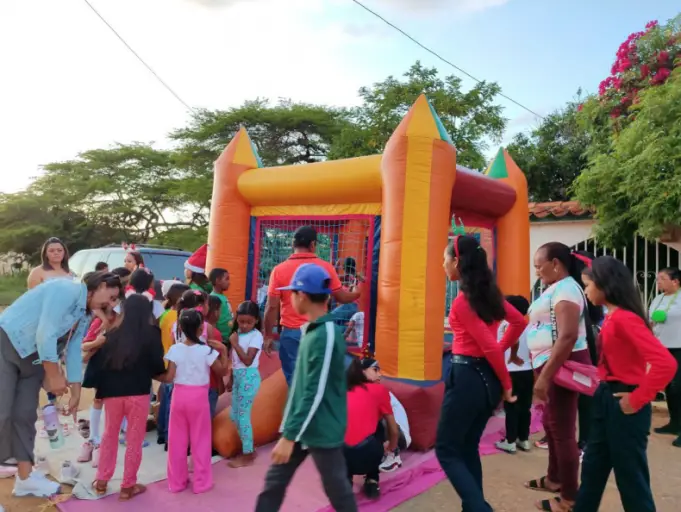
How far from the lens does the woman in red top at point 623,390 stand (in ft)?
7.79

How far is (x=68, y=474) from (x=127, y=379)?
845 millimetres

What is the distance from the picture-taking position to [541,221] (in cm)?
841

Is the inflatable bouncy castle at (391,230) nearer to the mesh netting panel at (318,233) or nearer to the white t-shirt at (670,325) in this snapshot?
the mesh netting panel at (318,233)

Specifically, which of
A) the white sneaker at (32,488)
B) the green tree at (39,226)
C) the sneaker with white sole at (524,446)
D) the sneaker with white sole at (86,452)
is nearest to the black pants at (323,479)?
the white sneaker at (32,488)

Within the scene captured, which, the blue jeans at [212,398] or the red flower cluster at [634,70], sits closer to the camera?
the blue jeans at [212,398]

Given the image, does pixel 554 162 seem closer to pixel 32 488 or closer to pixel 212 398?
pixel 212 398

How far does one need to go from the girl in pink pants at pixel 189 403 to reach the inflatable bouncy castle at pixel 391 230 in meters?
0.55

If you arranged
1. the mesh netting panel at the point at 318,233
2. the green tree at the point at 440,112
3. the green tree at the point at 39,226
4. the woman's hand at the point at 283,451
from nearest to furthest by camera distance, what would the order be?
the woman's hand at the point at 283,451, the mesh netting panel at the point at 318,233, the green tree at the point at 440,112, the green tree at the point at 39,226

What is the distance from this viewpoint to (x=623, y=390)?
8.11 ft

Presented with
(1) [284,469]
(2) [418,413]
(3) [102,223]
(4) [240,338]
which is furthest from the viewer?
(3) [102,223]

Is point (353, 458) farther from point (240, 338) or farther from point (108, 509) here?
point (108, 509)

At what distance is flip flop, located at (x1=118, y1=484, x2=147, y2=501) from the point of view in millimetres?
3229

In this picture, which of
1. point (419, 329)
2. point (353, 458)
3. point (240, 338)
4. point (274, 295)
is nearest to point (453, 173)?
point (419, 329)

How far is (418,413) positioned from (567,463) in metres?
1.25
